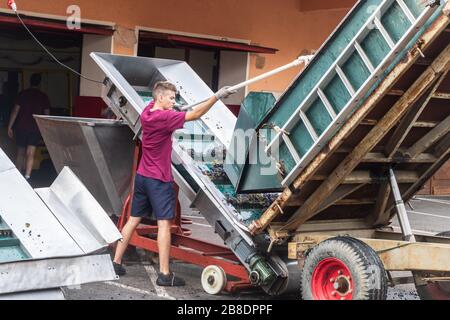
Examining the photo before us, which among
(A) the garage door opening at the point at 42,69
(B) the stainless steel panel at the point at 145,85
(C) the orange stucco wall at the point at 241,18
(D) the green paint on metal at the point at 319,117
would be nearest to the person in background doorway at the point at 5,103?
(A) the garage door opening at the point at 42,69

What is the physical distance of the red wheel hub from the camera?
20.1 feet

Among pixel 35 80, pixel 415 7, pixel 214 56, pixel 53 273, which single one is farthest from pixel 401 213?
pixel 214 56

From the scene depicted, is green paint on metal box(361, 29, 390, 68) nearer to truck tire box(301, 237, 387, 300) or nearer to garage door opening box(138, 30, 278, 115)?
truck tire box(301, 237, 387, 300)

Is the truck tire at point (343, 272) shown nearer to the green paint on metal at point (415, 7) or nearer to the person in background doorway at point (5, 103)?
→ the green paint on metal at point (415, 7)

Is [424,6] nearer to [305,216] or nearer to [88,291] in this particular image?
[305,216]

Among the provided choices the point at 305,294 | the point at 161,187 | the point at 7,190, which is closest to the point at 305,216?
the point at 305,294

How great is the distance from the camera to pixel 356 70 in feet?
19.6

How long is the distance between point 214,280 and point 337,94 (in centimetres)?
197

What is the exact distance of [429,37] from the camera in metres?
5.55

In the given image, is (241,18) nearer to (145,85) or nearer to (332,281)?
(145,85)

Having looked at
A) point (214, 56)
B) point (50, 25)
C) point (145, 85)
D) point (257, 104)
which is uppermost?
point (214, 56)

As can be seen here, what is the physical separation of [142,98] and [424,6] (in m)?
3.39

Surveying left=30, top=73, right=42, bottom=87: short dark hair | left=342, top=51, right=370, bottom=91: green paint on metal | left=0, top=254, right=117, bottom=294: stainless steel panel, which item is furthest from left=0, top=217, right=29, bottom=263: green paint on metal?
left=30, top=73, right=42, bottom=87: short dark hair

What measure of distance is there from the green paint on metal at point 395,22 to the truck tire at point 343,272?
1.52m
